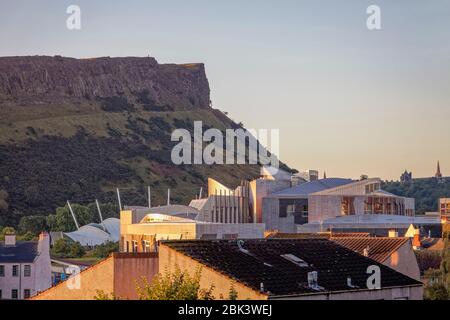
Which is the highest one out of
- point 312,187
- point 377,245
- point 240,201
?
point 312,187

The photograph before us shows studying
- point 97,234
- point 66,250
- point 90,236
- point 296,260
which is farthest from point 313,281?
point 97,234

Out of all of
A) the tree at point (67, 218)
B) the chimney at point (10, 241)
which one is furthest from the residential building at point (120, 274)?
the tree at point (67, 218)

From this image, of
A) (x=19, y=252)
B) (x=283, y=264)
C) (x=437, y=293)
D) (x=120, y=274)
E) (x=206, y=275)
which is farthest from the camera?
(x=19, y=252)

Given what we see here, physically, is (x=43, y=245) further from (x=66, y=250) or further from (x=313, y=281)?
(x=313, y=281)

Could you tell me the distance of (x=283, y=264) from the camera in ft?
103

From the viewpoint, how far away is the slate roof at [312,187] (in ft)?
316

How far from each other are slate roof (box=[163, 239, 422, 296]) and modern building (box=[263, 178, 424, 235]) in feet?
176

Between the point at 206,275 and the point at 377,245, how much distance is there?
14406mm

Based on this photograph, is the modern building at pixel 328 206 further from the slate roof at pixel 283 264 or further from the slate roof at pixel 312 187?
the slate roof at pixel 283 264

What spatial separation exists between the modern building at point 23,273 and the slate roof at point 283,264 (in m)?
36.8

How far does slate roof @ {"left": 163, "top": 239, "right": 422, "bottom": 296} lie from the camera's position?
1133 inches

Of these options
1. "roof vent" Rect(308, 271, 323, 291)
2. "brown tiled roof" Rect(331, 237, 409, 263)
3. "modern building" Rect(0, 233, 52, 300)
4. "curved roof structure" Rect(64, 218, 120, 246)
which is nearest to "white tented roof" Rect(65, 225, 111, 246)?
"curved roof structure" Rect(64, 218, 120, 246)

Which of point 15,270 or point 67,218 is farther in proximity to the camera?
point 67,218
